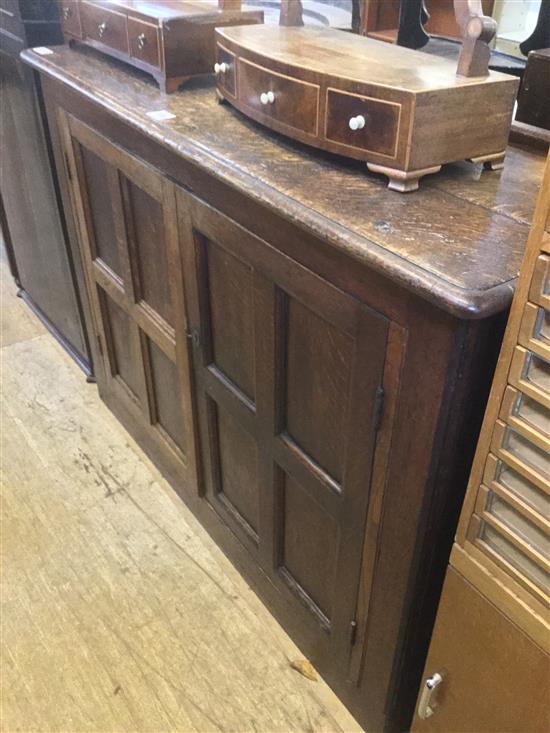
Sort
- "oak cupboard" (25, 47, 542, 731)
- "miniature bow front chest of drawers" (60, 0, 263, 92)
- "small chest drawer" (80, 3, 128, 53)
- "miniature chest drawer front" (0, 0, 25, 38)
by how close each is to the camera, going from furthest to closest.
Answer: "miniature chest drawer front" (0, 0, 25, 38) < "small chest drawer" (80, 3, 128, 53) < "miniature bow front chest of drawers" (60, 0, 263, 92) < "oak cupboard" (25, 47, 542, 731)

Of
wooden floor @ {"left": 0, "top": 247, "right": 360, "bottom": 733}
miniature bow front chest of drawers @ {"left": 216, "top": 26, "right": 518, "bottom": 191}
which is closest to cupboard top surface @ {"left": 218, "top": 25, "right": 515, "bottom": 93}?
miniature bow front chest of drawers @ {"left": 216, "top": 26, "right": 518, "bottom": 191}

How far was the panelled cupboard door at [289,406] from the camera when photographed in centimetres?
89

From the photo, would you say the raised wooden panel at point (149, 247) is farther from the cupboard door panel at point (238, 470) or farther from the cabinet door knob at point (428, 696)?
the cabinet door knob at point (428, 696)

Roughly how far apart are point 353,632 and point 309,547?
0.52 feet

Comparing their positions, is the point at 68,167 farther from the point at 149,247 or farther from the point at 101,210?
the point at 149,247

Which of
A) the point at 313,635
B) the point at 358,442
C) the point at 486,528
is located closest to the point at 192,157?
the point at 358,442

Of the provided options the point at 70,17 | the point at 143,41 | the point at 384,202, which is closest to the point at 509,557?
the point at 384,202

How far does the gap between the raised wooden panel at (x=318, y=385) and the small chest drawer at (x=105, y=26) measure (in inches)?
28.7

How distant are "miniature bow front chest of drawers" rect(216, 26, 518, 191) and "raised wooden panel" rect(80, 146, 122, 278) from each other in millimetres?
518

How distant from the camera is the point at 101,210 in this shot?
4.90 ft

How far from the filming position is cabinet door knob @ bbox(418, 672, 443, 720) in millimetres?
964

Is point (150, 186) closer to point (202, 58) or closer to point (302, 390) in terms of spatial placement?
point (202, 58)

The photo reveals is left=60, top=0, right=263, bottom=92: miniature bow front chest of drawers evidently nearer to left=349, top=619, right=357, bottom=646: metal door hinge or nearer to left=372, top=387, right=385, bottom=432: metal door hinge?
left=372, top=387, right=385, bottom=432: metal door hinge

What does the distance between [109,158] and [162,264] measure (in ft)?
0.77
